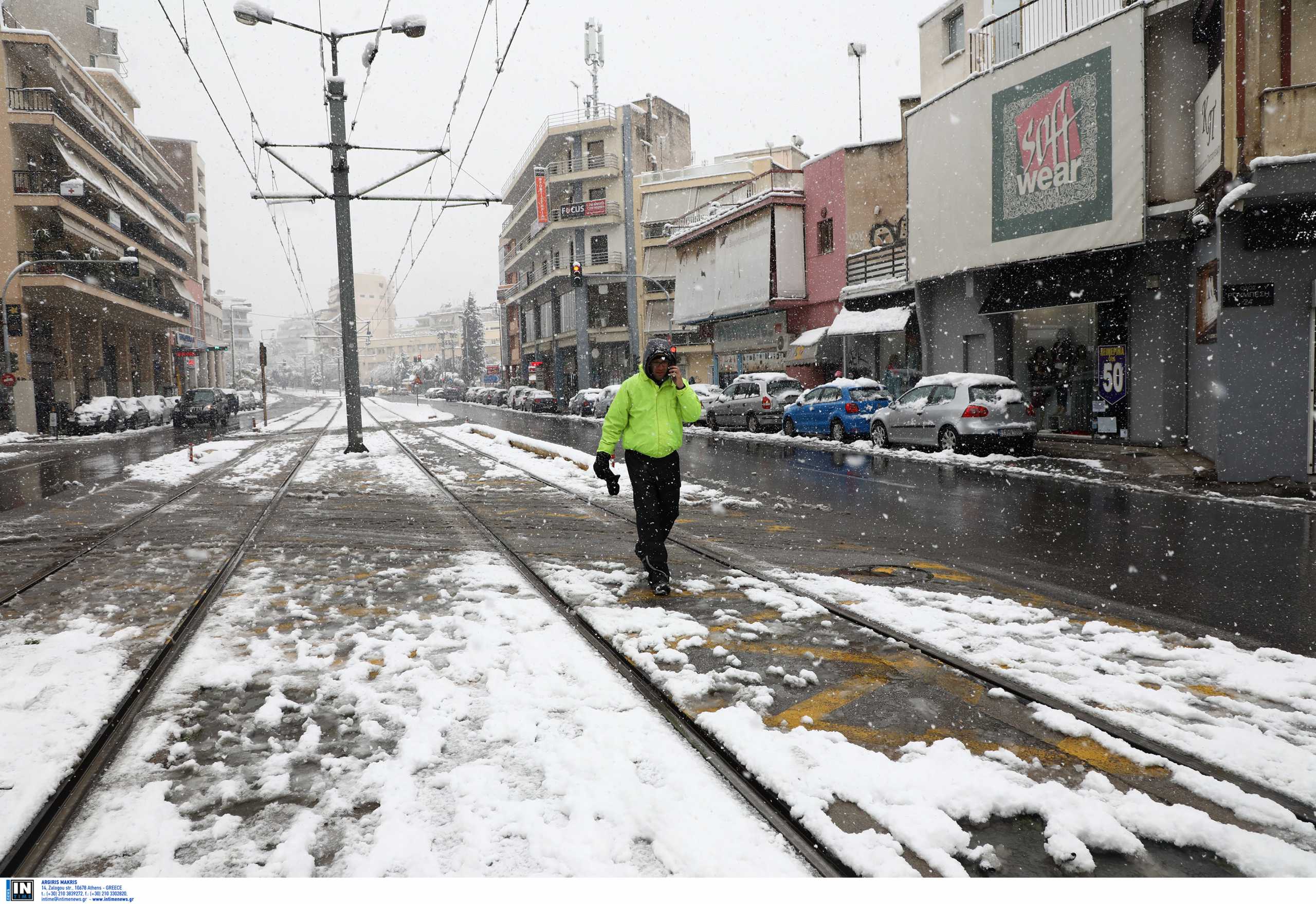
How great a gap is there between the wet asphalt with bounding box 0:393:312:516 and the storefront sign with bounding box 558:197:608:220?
25.8 meters

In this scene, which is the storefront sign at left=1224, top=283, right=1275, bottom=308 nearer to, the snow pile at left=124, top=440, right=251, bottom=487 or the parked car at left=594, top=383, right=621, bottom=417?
the snow pile at left=124, top=440, right=251, bottom=487

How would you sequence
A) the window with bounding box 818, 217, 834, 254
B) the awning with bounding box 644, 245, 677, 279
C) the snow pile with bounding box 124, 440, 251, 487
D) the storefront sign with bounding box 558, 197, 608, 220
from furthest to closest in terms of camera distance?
the storefront sign with bounding box 558, 197, 608, 220 → the awning with bounding box 644, 245, 677, 279 → the window with bounding box 818, 217, 834, 254 → the snow pile with bounding box 124, 440, 251, 487

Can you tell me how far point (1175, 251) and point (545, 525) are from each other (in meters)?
14.1

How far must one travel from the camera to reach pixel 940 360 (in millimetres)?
23047

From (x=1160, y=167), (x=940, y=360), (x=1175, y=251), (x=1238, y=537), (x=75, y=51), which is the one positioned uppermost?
(x=75, y=51)

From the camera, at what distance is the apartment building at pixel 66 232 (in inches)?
1425

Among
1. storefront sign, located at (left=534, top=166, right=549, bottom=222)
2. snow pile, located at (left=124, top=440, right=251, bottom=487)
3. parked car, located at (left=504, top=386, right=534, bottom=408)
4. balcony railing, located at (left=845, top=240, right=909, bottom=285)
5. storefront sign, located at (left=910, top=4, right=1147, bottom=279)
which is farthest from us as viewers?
storefront sign, located at (left=534, top=166, right=549, bottom=222)

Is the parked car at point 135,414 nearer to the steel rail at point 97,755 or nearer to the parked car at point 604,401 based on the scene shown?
the parked car at point 604,401

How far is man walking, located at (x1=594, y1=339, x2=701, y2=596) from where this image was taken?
5812 millimetres

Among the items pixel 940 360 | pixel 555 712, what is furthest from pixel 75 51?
pixel 555 712

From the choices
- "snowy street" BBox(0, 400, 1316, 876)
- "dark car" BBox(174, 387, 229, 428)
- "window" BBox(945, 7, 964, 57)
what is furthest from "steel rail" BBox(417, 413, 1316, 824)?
"dark car" BBox(174, 387, 229, 428)

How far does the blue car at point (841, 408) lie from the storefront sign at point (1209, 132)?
773 cm

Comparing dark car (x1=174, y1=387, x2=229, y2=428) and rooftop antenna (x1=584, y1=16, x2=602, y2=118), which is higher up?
rooftop antenna (x1=584, y1=16, x2=602, y2=118)

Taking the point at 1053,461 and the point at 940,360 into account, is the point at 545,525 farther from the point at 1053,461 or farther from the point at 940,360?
the point at 940,360
